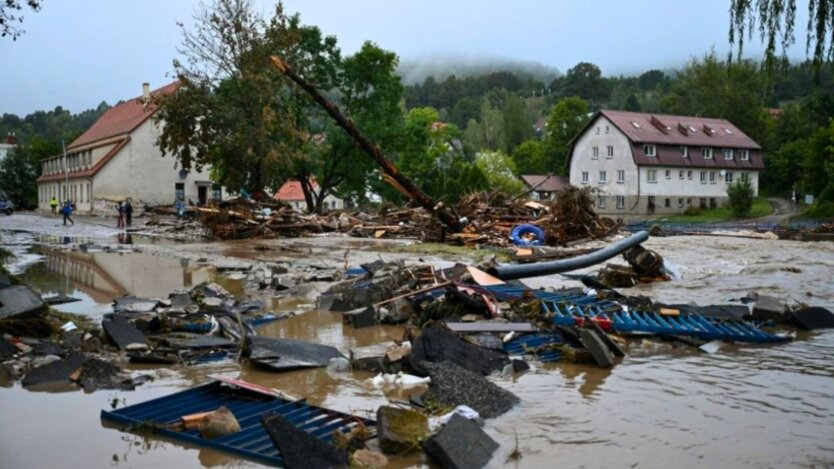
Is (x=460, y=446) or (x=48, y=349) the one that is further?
(x=48, y=349)

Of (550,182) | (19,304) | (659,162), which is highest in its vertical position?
(659,162)

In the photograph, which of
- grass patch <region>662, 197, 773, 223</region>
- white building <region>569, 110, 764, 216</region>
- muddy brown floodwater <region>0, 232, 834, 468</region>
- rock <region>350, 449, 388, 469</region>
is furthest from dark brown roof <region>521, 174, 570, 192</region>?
rock <region>350, 449, 388, 469</region>

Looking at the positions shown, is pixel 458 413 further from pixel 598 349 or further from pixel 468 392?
pixel 598 349

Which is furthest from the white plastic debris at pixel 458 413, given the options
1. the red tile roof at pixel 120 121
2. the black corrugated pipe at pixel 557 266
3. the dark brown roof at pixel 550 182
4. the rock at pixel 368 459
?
the dark brown roof at pixel 550 182

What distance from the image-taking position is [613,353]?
8477 mm

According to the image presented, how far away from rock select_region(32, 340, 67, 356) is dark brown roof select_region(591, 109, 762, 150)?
58.6m

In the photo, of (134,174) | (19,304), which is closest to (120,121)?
(134,174)

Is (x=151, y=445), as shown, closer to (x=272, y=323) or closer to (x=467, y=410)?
(x=467, y=410)

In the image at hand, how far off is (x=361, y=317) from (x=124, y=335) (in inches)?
131

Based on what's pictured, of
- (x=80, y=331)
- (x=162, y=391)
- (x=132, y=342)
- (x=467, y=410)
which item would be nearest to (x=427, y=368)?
(x=467, y=410)

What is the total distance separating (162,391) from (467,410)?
118 inches

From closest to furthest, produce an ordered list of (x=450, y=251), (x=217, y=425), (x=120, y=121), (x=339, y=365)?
(x=217, y=425) < (x=339, y=365) < (x=450, y=251) < (x=120, y=121)

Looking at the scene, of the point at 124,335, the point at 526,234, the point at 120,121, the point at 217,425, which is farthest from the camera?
the point at 120,121

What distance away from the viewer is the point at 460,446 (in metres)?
5.03
